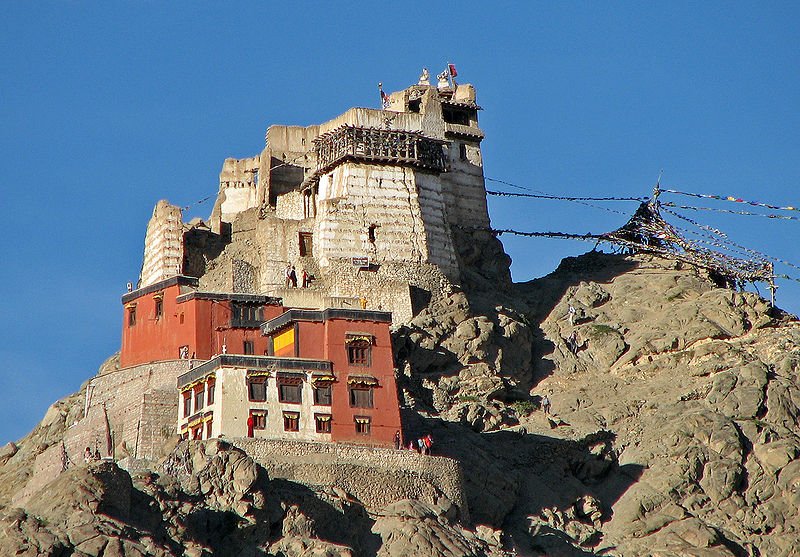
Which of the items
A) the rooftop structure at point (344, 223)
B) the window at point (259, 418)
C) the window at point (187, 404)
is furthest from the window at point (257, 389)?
the rooftop structure at point (344, 223)

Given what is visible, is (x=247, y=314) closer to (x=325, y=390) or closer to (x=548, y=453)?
(x=325, y=390)

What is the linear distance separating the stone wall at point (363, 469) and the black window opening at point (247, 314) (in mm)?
11084

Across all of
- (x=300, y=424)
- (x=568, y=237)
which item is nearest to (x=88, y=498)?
(x=300, y=424)

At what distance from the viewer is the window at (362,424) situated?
89.6m

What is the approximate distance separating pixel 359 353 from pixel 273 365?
4433 millimetres

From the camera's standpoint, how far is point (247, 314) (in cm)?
9744

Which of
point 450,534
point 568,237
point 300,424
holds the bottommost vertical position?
point 450,534

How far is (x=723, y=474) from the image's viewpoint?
3848 inches

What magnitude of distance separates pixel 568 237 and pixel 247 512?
4630cm

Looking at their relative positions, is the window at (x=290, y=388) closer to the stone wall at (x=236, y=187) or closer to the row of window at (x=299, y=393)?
the row of window at (x=299, y=393)

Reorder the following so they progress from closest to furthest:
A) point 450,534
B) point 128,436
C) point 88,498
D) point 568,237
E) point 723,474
→ point 88,498 < point 450,534 < point 128,436 < point 723,474 < point 568,237

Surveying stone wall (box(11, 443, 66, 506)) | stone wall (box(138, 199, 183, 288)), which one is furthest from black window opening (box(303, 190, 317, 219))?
stone wall (box(11, 443, 66, 506))

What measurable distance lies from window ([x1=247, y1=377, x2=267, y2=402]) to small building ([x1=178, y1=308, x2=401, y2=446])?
4cm

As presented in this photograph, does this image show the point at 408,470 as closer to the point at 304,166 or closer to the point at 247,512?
the point at 247,512
